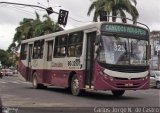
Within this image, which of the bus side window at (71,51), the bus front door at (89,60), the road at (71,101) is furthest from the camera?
the bus side window at (71,51)

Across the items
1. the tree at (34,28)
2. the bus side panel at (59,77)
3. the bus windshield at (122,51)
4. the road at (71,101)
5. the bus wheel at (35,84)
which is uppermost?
the tree at (34,28)

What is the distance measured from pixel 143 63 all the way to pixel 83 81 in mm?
2788

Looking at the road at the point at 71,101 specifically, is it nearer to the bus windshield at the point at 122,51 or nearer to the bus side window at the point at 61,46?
the bus windshield at the point at 122,51

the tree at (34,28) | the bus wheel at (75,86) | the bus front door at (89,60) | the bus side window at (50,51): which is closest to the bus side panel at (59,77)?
the bus front door at (89,60)

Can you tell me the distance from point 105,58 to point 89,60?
1.25 m

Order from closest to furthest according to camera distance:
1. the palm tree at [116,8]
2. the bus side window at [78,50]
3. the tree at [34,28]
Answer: the bus side window at [78,50], the palm tree at [116,8], the tree at [34,28]

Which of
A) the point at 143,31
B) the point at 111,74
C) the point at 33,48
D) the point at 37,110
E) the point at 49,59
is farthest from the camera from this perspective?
the point at 33,48

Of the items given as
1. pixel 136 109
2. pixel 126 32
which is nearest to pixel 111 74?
pixel 126 32

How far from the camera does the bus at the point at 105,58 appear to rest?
20359mm

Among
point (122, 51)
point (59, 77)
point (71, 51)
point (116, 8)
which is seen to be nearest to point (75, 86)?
point (71, 51)

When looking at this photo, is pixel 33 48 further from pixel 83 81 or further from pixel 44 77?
pixel 83 81

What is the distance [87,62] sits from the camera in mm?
21594

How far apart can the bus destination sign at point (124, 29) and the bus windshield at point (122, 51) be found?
318 mm

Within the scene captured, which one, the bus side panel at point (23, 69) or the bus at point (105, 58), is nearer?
the bus at point (105, 58)
